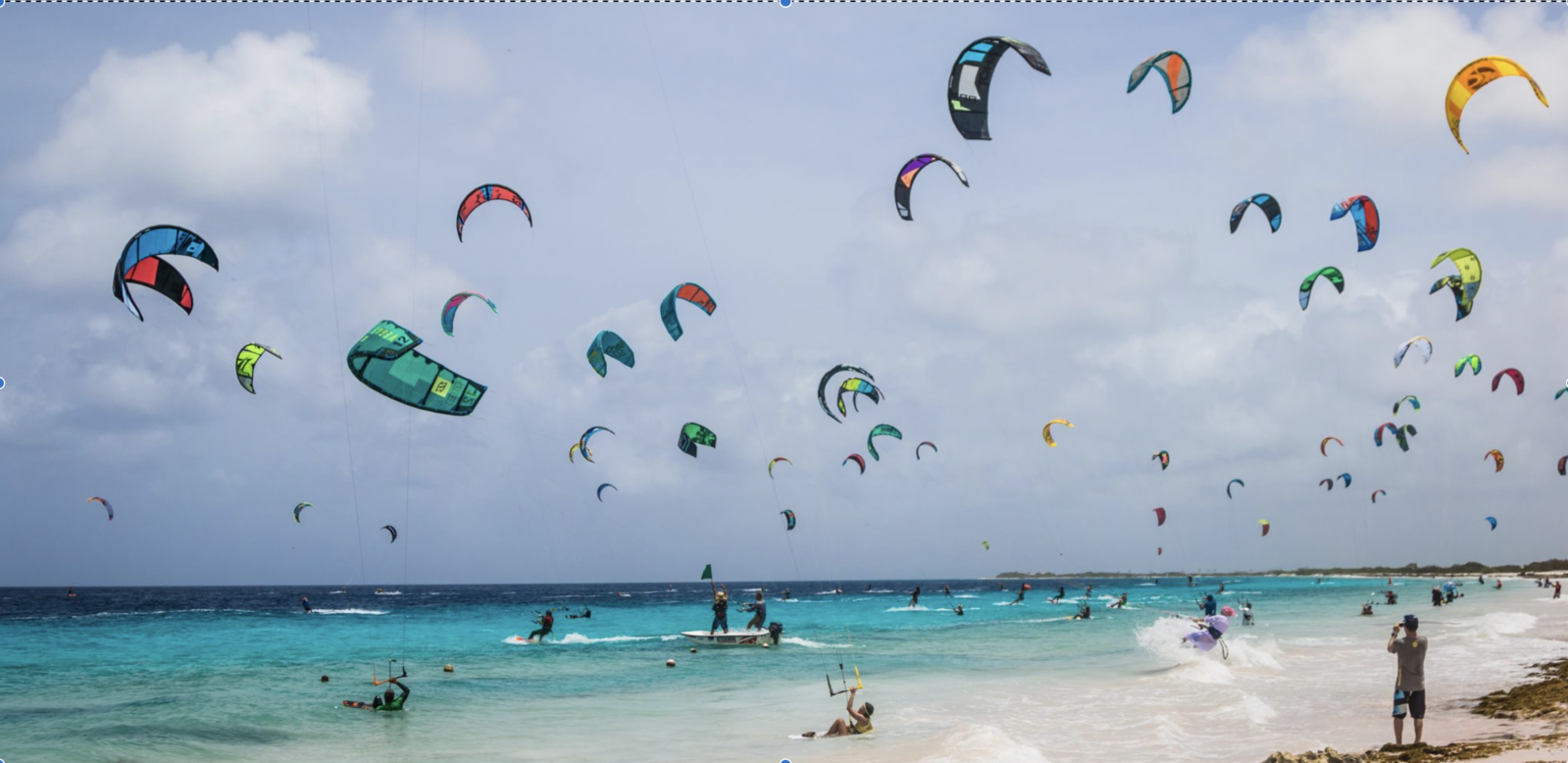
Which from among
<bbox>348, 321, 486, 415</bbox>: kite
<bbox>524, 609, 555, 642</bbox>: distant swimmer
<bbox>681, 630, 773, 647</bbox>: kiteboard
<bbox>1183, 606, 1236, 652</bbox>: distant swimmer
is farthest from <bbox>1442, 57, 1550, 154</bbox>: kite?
<bbox>524, 609, 555, 642</bbox>: distant swimmer

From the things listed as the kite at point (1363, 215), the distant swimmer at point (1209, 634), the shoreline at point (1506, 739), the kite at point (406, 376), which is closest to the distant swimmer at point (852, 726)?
the shoreline at point (1506, 739)

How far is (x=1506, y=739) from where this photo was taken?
9.69m

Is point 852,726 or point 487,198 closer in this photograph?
point 852,726

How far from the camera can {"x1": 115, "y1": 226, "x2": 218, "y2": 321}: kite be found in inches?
484

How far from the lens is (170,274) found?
13.3 m

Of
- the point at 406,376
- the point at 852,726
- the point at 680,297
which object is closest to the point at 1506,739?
the point at 852,726

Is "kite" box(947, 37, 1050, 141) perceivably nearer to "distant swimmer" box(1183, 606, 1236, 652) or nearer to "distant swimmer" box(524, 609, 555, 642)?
"distant swimmer" box(1183, 606, 1236, 652)

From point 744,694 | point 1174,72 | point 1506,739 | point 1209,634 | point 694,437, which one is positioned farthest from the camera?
point 694,437

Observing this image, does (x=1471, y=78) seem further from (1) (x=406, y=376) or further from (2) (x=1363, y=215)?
(1) (x=406, y=376)

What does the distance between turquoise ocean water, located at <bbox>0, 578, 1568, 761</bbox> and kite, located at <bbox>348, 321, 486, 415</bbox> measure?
485 cm

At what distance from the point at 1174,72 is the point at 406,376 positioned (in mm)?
11380

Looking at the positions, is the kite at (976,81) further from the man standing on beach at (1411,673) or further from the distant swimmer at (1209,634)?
the distant swimmer at (1209,634)

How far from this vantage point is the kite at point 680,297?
19316 millimetres

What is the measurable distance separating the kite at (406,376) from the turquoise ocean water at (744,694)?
4853 millimetres
